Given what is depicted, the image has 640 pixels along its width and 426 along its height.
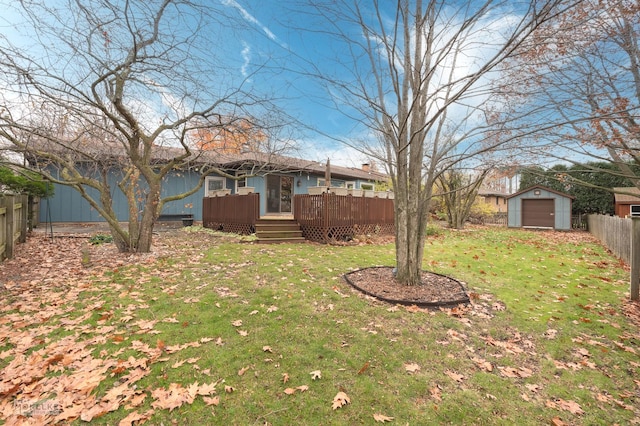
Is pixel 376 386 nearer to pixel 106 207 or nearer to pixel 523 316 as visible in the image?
pixel 523 316

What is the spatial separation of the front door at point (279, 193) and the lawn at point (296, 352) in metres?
10.5

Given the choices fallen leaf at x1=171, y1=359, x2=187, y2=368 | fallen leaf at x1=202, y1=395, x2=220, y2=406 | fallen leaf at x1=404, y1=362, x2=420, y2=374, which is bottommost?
fallen leaf at x1=404, y1=362, x2=420, y2=374

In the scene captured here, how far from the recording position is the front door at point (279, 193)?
52.3 ft

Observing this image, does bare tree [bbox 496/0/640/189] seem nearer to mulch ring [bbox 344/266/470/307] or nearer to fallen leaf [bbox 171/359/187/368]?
mulch ring [bbox 344/266/470/307]

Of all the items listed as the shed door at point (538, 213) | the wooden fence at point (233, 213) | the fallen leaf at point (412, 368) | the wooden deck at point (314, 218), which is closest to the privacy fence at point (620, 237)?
the wooden deck at point (314, 218)

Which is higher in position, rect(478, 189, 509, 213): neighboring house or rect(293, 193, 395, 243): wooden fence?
→ rect(478, 189, 509, 213): neighboring house

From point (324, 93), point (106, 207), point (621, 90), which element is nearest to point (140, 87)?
point (106, 207)

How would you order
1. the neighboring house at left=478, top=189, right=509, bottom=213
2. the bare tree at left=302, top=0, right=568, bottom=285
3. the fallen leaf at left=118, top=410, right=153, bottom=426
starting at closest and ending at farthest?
the fallen leaf at left=118, top=410, right=153, bottom=426 < the bare tree at left=302, top=0, right=568, bottom=285 < the neighboring house at left=478, top=189, right=509, bottom=213

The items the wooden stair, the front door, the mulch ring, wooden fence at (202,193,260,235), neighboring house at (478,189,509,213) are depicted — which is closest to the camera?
the mulch ring

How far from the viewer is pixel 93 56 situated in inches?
203

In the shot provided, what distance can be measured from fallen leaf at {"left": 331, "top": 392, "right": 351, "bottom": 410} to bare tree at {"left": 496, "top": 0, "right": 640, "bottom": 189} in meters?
4.85

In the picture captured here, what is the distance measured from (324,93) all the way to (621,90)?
5.92 metres

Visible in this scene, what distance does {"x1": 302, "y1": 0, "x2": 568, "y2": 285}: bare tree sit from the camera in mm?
4172

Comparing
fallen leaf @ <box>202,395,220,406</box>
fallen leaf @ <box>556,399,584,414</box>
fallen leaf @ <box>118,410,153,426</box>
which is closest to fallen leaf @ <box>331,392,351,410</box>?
fallen leaf @ <box>202,395,220,406</box>
